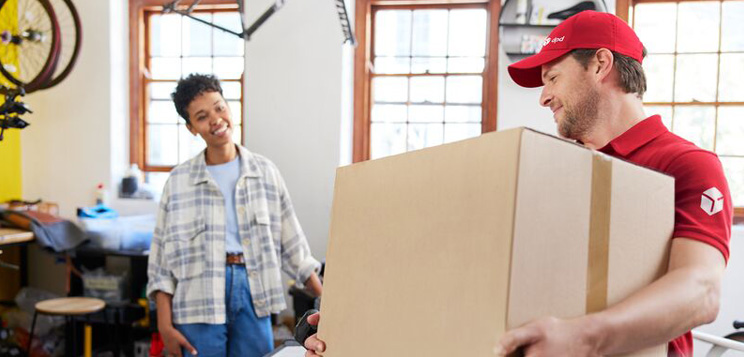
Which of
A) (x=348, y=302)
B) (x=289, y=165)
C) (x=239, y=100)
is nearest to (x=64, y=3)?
(x=239, y=100)

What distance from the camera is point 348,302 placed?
2.76 feet

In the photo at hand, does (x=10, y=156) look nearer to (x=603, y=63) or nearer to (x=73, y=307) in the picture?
(x=73, y=307)

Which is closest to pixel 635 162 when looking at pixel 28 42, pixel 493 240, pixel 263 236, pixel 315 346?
pixel 493 240

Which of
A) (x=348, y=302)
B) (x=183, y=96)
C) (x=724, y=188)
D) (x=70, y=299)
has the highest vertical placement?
(x=183, y=96)

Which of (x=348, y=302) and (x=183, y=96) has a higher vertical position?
(x=183, y=96)

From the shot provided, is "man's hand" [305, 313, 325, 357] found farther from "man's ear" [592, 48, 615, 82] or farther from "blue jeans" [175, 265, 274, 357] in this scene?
"blue jeans" [175, 265, 274, 357]

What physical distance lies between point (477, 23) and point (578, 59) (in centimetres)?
272

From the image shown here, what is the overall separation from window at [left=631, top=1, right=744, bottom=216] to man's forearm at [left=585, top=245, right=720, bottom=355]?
114 inches

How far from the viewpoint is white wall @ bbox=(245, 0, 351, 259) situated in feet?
11.3

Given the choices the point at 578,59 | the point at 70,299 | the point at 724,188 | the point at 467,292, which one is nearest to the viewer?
the point at 467,292

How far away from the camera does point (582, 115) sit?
38.0 inches

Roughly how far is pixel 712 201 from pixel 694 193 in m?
0.02

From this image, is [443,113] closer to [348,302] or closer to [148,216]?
[148,216]

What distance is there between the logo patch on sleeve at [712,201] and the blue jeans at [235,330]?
4.82ft
